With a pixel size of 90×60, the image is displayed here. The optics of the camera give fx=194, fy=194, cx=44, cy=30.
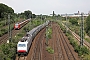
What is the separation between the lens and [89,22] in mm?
89312

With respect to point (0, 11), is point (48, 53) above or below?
below

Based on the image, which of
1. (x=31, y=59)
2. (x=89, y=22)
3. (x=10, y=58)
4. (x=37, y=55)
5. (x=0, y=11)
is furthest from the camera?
(x=0, y=11)

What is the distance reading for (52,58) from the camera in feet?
115

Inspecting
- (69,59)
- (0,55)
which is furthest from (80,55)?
(0,55)

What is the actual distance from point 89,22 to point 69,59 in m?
57.5

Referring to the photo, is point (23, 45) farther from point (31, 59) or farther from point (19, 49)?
point (31, 59)

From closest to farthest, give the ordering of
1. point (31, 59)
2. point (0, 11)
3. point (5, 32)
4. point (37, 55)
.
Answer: point (31, 59) < point (37, 55) < point (5, 32) < point (0, 11)

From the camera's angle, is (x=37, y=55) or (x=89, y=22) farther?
(x=89, y=22)

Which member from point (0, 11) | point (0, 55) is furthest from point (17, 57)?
point (0, 11)

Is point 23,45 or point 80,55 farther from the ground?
point 23,45

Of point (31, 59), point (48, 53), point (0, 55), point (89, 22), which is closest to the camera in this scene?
point (0, 55)

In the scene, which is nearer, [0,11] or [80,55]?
[80,55]

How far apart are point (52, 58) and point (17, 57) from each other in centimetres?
635

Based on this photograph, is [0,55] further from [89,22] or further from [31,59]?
[89,22]
